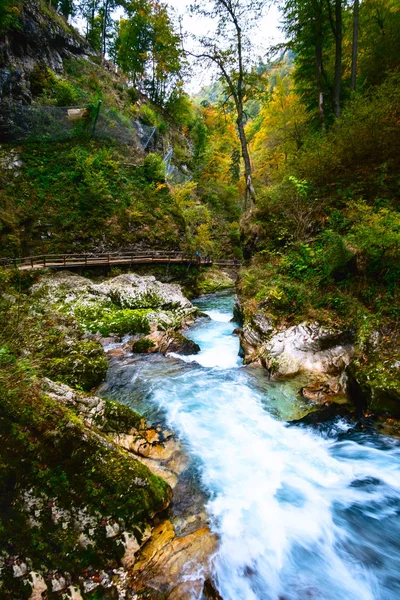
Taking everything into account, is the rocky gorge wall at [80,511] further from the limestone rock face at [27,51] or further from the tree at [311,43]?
the limestone rock face at [27,51]

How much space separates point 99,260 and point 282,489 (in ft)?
51.0

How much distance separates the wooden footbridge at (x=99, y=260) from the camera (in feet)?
49.1

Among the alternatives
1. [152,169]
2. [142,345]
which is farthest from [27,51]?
[142,345]

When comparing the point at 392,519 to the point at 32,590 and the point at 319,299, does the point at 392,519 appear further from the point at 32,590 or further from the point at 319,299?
the point at 319,299

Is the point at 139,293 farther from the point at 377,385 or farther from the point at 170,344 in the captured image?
the point at 377,385

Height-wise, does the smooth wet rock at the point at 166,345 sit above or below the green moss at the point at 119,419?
below

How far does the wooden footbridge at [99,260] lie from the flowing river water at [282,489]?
1082 cm

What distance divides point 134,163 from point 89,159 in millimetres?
4143

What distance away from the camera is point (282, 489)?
170 inches

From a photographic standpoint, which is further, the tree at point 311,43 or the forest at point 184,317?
the tree at point 311,43

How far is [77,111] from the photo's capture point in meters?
20.9

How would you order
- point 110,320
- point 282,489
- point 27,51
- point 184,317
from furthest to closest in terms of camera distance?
point 27,51, point 184,317, point 110,320, point 282,489

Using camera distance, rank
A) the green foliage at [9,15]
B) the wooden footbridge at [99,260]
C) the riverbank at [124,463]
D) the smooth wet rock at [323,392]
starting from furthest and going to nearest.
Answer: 1. the green foliage at [9,15]
2. the wooden footbridge at [99,260]
3. the smooth wet rock at [323,392]
4. the riverbank at [124,463]

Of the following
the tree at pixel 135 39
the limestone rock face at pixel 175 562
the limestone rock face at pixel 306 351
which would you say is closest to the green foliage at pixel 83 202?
the limestone rock face at pixel 306 351
